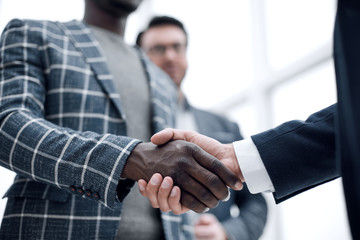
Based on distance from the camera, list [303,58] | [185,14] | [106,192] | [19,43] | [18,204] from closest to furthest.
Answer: [106,192]
[18,204]
[19,43]
[303,58]
[185,14]

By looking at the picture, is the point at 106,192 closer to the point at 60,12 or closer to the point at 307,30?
the point at 307,30

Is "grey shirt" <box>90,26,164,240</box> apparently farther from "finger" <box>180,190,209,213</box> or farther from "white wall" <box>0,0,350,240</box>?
"white wall" <box>0,0,350,240</box>

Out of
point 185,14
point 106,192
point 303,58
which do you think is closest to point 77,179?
point 106,192

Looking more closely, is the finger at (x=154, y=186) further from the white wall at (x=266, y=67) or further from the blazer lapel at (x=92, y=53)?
the white wall at (x=266, y=67)

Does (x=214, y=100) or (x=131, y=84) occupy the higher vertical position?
(x=131, y=84)

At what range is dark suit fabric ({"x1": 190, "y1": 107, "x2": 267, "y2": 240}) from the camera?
156cm

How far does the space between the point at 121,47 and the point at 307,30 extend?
5.10 ft

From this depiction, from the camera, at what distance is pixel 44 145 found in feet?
3.20

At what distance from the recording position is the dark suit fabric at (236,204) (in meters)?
1.56

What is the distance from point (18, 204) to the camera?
3.37 ft

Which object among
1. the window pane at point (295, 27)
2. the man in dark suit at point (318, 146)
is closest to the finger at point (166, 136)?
the man in dark suit at point (318, 146)

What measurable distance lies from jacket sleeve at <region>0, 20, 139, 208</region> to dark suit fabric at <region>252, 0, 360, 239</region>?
0.36m

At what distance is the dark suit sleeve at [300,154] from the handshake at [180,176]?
4.1 inches

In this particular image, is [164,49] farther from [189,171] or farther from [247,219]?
[189,171]
